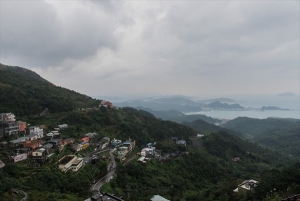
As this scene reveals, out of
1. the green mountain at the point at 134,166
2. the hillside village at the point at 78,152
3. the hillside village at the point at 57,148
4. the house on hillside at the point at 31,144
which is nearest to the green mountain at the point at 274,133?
the green mountain at the point at 134,166

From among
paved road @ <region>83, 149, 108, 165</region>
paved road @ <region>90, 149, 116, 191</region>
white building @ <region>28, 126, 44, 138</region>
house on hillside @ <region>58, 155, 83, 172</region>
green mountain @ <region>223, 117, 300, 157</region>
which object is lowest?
green mountain @ <region>223, 117, 300, 157</region>

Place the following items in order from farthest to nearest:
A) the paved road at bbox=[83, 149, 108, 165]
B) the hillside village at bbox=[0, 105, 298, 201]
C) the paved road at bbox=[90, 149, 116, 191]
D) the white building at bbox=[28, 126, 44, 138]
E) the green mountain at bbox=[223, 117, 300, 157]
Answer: the green mountain at bbox=[223, 117, 300, 157], the white building at bbox=[28, 126, 44, 138], the paved road at bbox=[83, 149, 108, 165], the hillside village at bbox=[0, 105, 298, 201], the paved road at bbox=[90, 149, 116, 191]

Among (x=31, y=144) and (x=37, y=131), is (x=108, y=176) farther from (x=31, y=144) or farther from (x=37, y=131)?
(x=37, y=131)

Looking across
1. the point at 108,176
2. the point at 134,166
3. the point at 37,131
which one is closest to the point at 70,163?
the point at 108,176

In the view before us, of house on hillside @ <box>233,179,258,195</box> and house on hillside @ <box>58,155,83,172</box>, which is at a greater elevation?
house on hillside @ <box>58,155,83,172</box>

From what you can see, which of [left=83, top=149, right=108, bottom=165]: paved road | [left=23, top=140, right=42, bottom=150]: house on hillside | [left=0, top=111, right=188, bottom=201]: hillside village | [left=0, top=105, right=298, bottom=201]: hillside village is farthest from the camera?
[left=83, top=149, right=108, bottom=165]: paved road

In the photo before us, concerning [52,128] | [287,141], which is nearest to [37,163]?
[52,128]

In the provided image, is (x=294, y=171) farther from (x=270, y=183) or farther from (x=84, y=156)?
(x=84, y=156)

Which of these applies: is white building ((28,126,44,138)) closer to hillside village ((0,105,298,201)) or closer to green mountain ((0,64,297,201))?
hillside village ((0,105,298,201))

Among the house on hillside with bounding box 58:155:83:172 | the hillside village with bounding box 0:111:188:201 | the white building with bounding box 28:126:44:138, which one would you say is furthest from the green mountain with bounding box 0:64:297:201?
the white building with bounding box 28:126:44:138
